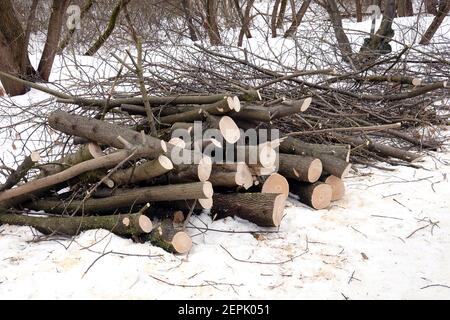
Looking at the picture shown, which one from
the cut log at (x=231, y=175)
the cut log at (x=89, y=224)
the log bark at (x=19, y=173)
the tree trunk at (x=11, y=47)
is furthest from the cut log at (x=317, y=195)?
the tree trunk at (x=11, y=47)

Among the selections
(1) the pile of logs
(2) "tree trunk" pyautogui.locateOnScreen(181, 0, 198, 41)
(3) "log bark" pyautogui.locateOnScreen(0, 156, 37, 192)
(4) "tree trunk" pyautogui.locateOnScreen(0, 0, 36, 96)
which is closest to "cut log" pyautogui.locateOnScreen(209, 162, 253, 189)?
(1) the pile of logs

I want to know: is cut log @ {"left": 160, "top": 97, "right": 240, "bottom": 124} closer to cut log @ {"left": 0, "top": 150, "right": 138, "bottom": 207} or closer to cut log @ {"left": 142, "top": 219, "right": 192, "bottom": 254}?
cut log @ {"left": 0, "top": 150, "right": 138, "bottom": 207}

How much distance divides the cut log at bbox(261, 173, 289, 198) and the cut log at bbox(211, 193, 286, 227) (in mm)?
198

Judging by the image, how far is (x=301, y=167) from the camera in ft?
13.4

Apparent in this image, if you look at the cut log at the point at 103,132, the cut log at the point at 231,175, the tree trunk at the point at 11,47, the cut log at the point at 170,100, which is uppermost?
the tree trunk at the point at 11,47

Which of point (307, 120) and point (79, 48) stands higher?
point (79, 48)

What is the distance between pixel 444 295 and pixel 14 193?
10.5 ft

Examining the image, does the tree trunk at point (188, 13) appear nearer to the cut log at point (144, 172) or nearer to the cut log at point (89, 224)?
the cut log at point (144, 172)

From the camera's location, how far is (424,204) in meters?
4.06

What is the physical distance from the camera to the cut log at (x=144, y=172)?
3.54m

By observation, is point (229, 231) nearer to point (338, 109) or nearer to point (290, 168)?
point (290, 168)

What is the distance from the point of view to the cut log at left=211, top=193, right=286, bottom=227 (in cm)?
369

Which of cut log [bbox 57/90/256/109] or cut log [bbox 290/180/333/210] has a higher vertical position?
cut log [bbox 57/90/256/109]

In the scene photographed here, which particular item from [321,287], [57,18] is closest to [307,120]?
[321,287]
